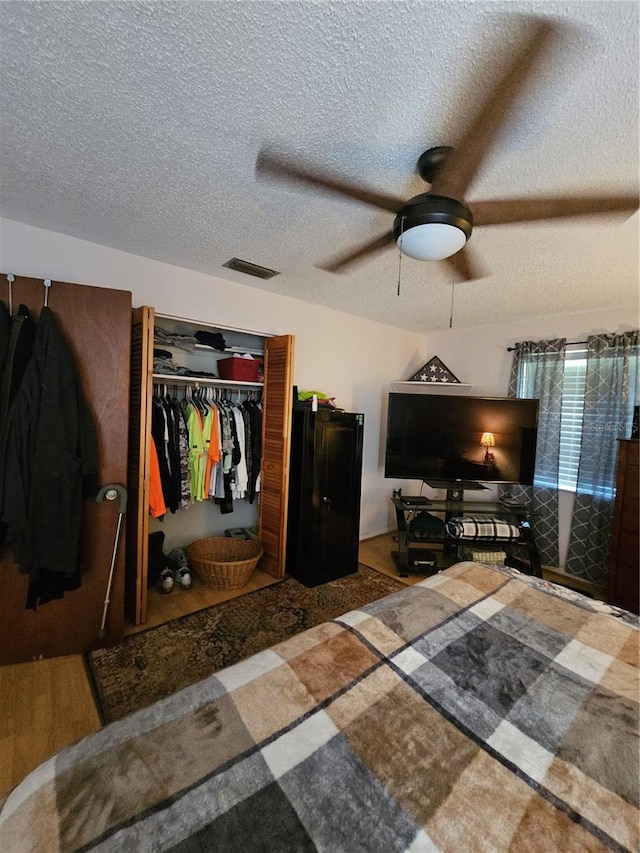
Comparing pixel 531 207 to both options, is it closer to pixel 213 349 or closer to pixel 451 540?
pixel 213 349

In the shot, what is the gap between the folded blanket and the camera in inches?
120

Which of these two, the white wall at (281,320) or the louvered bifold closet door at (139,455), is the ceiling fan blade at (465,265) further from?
the louvered bifold closet door at (139,455)

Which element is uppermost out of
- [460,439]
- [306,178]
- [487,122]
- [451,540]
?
[487,122]

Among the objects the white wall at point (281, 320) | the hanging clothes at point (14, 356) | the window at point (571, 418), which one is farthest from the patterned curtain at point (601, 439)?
the hanging clothes at point (14, 356)

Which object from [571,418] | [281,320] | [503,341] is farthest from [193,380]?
[571,418]

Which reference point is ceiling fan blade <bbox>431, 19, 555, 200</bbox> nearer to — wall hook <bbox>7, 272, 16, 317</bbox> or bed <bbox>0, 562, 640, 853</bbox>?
bed <bbox>0, 562, 640, 853</bbox>

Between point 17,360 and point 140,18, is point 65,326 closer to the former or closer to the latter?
point 17,360

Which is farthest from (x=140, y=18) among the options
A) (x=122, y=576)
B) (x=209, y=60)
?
(x=122, y=576)

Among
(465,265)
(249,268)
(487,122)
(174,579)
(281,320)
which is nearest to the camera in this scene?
(487,122)

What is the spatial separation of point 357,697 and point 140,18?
6.05 feet

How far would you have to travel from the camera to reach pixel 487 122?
1.12 m

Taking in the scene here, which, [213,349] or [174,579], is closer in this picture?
[174,579]

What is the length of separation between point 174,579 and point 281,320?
231 centimetres

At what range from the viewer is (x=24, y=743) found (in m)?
1.46
